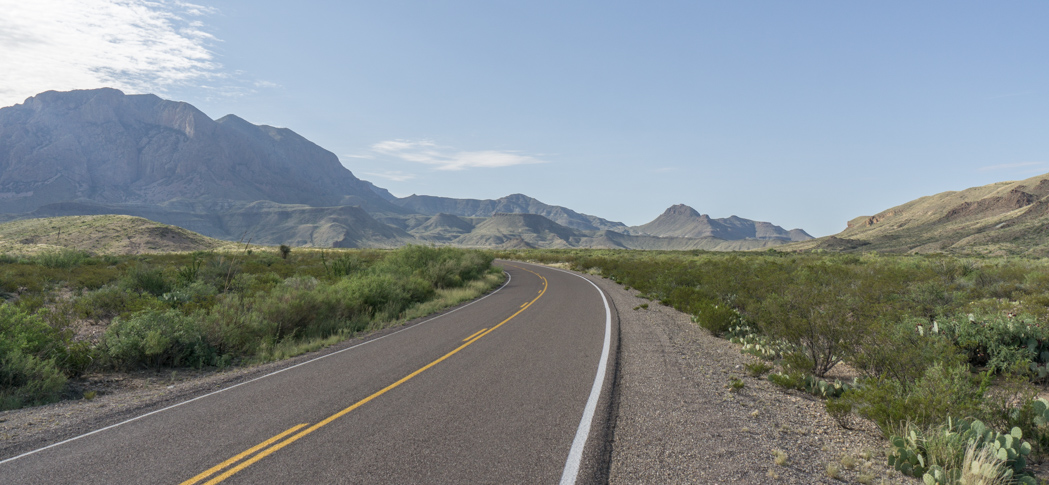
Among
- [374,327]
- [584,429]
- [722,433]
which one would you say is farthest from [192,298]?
[722,433]

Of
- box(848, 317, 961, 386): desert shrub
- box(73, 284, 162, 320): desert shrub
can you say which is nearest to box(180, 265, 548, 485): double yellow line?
box(848, 317, 961, 386): desert shrub

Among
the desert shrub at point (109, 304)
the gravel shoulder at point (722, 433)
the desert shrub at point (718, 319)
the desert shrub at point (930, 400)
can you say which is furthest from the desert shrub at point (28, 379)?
the desert shrub at point (718, 319)

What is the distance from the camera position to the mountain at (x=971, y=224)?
209 ft

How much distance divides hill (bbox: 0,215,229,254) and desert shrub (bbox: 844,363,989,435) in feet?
267

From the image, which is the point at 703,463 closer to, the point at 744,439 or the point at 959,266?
the point at 744,439

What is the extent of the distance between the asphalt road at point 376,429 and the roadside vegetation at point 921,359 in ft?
9.82

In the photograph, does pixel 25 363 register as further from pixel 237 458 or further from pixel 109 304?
pixel 109 304

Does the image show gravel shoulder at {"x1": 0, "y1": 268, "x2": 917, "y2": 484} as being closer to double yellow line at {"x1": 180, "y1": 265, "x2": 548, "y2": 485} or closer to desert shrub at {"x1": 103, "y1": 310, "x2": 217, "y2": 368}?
desert shrub at {"x1": 103, "y1": 310, "x2": 217, "y2": 368}

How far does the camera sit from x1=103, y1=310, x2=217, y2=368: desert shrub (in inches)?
353

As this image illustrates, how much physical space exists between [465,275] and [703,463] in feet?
79.1

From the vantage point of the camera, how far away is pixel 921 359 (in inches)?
224

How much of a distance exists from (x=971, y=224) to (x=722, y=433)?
118338 millimetres

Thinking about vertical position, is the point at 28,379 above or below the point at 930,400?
below

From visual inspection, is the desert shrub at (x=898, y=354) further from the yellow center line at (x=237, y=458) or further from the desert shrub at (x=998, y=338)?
the yellow center line at (x=237, y=458)
